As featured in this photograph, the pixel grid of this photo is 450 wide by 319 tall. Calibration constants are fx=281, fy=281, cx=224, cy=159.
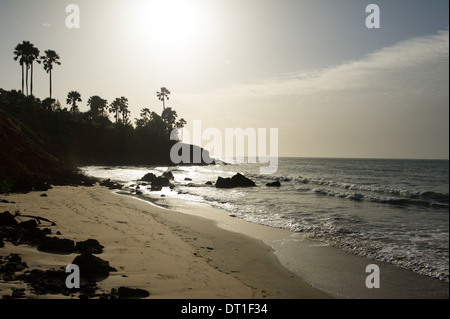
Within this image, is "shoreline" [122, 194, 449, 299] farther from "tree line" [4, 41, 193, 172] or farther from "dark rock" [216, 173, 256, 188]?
"tree line" [4, 41, 193, 172]

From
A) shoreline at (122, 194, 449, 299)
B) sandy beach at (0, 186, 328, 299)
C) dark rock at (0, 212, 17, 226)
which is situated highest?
dark rock at (0, 212, 17, 226)

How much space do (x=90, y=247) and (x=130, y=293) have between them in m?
3.26

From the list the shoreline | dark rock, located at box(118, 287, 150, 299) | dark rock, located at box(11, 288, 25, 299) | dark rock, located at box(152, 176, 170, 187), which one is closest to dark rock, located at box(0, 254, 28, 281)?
dark rock, located at box(11, 288, 25, 299)

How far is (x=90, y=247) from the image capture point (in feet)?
27.0

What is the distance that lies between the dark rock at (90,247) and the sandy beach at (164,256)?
0.61 feet

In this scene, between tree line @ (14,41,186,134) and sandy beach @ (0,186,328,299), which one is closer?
sandy beach @ (0,186,328,299)

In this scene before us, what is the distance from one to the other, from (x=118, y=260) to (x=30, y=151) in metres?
20.1

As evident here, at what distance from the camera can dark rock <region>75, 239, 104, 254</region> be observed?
8.06m


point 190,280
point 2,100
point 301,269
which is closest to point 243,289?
point 190,280

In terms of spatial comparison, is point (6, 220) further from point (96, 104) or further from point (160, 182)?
point (96, 104)

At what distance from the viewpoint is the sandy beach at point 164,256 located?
6570mm

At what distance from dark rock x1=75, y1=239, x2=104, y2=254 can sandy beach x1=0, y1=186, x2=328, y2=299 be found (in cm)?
19

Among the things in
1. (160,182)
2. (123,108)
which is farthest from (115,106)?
(160,182)

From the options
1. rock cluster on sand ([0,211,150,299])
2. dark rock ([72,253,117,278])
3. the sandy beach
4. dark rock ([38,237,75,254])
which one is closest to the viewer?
rock cluster on sand ([0,211,150,299])
